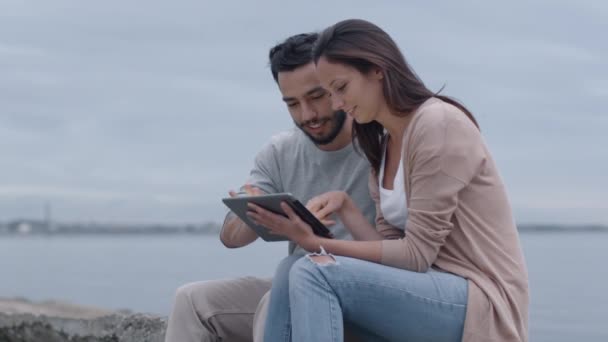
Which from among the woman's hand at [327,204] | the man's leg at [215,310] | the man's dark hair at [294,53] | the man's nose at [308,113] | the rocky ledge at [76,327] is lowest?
the rocky ledge at [76,327]

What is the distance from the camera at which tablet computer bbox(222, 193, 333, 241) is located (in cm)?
366

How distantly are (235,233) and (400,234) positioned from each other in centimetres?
71

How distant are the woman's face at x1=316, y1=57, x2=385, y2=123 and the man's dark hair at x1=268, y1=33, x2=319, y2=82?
540 millimetres

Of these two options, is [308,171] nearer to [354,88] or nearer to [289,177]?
[289,177]

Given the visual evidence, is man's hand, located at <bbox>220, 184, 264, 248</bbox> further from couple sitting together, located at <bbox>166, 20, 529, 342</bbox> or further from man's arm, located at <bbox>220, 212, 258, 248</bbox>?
couple sitting together, located at <bbox>166, 20, 529, 342</bbox>

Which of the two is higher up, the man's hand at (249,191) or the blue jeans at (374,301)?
the man's hand at (249,191)

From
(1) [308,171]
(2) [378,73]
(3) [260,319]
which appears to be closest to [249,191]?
(1) [308,171]

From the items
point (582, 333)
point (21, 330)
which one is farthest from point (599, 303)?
point (21, 330)

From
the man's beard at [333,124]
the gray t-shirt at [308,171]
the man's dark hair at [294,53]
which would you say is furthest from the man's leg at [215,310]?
the man's dark hair at [294,53]

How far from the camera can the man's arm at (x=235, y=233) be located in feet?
13.8

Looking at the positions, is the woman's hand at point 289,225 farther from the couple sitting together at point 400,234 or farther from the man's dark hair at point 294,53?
the man's dark hair at point 294,53

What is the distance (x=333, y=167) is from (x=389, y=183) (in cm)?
46

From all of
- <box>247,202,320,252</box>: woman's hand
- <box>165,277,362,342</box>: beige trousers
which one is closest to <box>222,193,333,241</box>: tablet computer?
<box>247,202,320,252</box>: woman's hand

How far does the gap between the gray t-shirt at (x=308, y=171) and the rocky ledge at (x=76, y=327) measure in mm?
914
